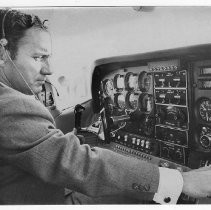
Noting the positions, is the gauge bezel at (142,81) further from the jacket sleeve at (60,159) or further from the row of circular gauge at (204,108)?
the jacket sleeve at (60,159)

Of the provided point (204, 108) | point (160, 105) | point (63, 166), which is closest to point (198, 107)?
point (204, 108)

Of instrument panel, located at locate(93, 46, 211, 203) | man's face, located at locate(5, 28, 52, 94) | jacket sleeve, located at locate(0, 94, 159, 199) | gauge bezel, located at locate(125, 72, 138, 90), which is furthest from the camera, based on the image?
gauge bezel, located at locate(125, 72, 138, 90)

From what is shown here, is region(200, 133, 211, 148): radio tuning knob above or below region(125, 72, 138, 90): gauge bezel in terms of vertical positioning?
below

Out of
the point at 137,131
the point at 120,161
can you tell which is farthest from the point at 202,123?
the point at 120,161

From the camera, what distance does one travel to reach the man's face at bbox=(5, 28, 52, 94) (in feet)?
3.06

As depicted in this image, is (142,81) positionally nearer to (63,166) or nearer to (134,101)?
(134,101)

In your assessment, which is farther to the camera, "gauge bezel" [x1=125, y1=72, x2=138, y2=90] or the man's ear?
"gauge bezel" [x1=125, y1=72, x2=138, y2=90]

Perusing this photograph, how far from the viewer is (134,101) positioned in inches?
45.1

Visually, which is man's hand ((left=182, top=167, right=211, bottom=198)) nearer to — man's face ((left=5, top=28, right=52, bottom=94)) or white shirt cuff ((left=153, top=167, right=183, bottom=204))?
white shirt cuff ((left=153, top=167, right=183, bottom=204))

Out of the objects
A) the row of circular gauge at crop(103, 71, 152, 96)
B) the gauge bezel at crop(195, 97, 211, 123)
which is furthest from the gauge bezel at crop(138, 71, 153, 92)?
the gauge bezel at crop(195, 97, 211, 123)

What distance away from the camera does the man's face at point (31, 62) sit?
36.8 inches

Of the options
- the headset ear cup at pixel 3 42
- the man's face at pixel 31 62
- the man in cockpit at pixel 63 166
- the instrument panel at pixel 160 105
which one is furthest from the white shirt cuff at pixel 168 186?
the headset ear cup at pixel 3 42

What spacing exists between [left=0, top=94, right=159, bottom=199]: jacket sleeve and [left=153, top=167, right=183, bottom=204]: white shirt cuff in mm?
19

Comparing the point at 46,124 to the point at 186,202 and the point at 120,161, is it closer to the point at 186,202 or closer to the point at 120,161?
the point at 120,161
